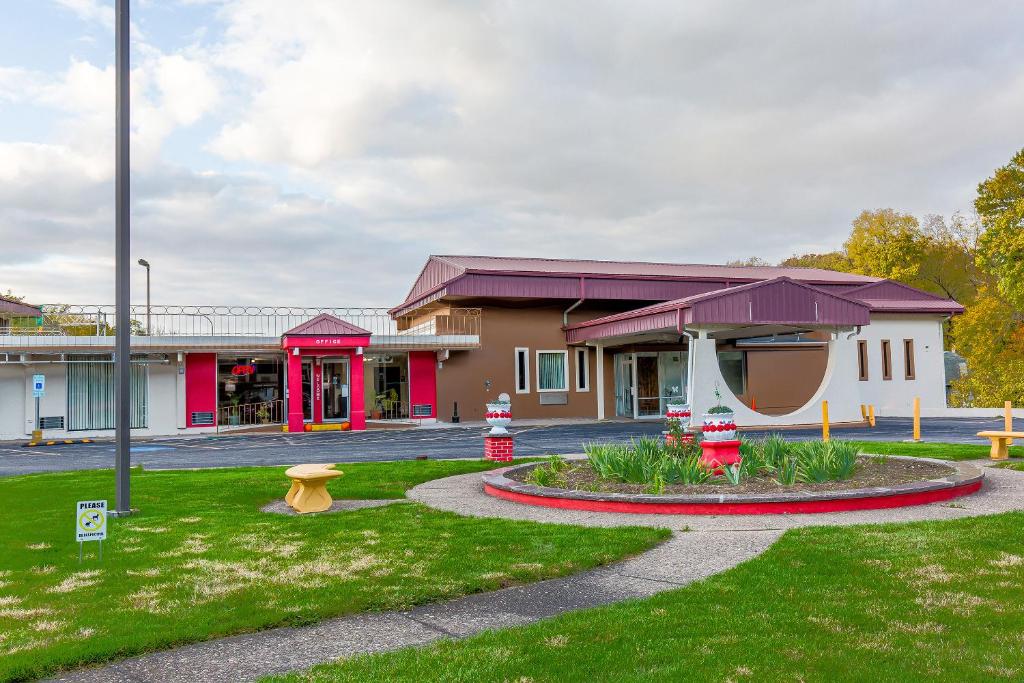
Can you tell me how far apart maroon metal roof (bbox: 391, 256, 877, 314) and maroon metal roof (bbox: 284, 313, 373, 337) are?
3398 mm

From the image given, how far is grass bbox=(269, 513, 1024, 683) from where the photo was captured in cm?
422

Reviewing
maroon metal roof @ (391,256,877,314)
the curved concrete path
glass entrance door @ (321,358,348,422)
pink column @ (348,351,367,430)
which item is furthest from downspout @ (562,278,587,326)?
the curved concrete path

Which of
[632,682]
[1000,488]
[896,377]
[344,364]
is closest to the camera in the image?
[632,682]

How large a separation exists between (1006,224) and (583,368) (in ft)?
56.8

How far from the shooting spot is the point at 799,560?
21.9ft

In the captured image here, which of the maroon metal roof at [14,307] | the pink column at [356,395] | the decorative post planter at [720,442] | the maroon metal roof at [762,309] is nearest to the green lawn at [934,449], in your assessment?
the decorative post planter at [720,442]

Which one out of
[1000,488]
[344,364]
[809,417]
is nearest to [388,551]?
[1000,488]

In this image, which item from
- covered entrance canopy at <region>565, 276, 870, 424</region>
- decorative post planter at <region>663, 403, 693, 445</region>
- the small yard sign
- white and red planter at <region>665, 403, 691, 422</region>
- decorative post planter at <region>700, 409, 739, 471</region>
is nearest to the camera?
the small yard sign

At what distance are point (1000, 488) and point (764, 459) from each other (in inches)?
118

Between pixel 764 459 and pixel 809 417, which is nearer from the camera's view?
pixel 764 459

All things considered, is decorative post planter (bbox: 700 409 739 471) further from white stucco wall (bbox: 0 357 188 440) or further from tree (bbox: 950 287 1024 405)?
tree (bbox: 950 287 1024 405)

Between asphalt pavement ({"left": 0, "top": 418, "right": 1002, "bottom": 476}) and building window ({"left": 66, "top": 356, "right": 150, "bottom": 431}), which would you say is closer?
asphalt pavement ({"left": 0, "top": 418, "right": 1002, "bottom": 476})

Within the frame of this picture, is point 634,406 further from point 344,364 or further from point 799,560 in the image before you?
point 799,560

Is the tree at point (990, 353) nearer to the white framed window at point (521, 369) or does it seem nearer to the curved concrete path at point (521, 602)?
the white framed window at point (521, 369)
